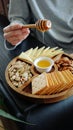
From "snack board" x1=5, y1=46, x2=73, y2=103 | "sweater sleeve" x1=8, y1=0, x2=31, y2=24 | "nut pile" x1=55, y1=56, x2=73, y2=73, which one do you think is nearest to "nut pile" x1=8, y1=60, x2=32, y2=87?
"snack board" x1=5, y1=46, x2=73, y2=103

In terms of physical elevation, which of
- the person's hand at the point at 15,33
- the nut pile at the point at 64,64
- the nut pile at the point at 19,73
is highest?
the person's hand at the point at 15,33

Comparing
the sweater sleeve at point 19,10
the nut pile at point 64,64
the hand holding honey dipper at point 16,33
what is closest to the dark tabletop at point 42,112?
the nut pile at point 64,64

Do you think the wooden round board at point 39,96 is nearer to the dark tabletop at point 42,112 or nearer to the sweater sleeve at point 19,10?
the dark tabletop at point 42,112

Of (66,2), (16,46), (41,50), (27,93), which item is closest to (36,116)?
(27,93)

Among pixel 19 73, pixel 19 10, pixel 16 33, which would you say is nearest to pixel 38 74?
pixel 19 73

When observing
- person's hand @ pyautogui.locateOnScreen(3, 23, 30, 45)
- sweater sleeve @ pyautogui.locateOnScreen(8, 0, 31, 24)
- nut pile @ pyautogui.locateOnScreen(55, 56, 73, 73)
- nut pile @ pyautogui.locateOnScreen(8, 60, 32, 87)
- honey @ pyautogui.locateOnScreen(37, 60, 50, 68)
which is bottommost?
nut pile @ pyautogui.locateOnScreen(55, 56, 73, 73)

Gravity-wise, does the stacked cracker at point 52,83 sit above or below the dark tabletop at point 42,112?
above

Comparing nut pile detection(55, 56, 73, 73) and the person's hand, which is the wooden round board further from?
the person's hand
